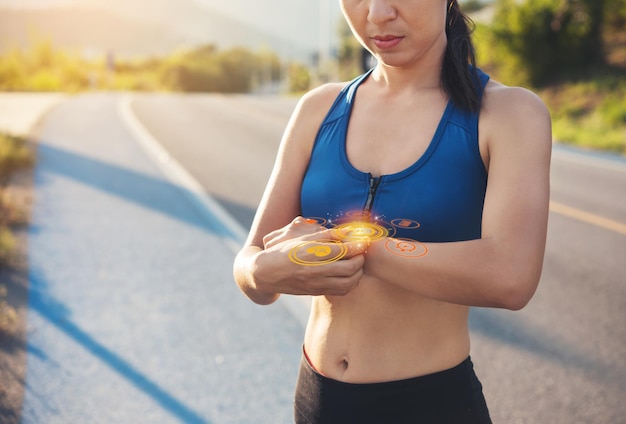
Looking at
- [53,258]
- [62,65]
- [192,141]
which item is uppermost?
[53,258]

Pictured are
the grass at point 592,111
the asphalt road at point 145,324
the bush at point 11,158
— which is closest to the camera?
the asphalt road at point 145,324

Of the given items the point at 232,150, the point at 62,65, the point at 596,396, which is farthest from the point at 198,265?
the point at 62,65

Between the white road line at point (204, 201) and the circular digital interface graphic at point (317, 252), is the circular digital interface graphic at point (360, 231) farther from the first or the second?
the white road line at point (204, 201)

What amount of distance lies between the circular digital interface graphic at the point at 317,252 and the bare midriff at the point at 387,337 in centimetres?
30

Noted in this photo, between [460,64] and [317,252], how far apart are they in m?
0.58

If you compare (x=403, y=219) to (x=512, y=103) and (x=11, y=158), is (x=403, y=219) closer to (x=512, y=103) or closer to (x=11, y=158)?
(x=512, y=103)

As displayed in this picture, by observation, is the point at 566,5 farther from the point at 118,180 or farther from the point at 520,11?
the point at 118,180

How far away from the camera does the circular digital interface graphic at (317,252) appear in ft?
4.58

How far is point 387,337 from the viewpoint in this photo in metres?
1.66

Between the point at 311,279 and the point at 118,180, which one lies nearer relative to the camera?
the point at 311,279

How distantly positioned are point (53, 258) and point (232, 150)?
296 inches

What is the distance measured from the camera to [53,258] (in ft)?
20.8

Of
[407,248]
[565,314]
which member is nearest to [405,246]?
[407,248]

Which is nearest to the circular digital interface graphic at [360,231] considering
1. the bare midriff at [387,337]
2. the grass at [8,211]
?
the bare midriff at [387,337]
